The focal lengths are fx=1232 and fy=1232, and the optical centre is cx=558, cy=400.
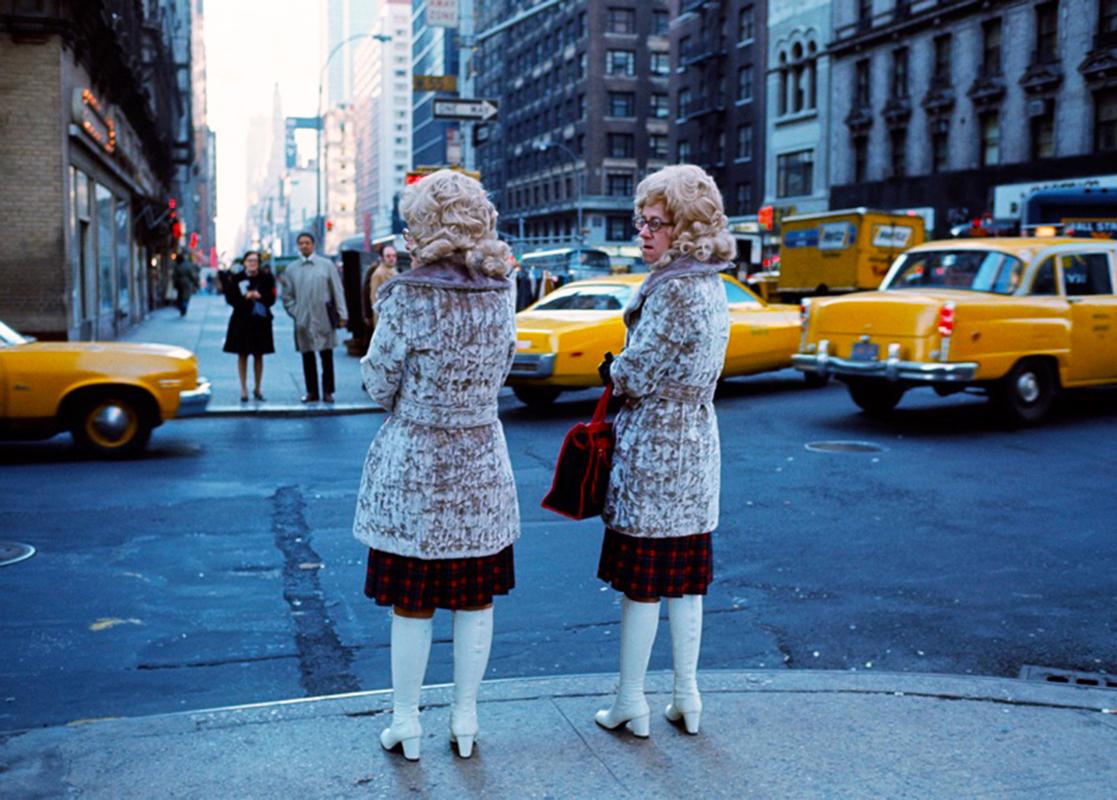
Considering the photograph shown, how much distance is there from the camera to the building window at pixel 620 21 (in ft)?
289

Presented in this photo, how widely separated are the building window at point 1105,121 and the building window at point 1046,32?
2.43 meters

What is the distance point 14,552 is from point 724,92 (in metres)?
60.8

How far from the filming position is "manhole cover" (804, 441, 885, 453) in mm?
10977

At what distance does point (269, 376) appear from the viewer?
1798cm

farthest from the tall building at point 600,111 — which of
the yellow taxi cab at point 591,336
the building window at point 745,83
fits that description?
the yellow taxi cab at point 591,336

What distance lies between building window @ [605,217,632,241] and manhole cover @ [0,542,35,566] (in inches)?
3284

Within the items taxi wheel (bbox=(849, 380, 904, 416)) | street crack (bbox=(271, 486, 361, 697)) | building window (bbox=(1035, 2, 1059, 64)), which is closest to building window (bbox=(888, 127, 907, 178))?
building window (bbox=(1035, 2, 1059, 64))

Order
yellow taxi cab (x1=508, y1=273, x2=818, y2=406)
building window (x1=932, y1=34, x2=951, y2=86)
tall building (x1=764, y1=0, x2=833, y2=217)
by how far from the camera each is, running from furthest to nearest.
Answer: tall building (x1=764, y1=0, x2=833, y2=217) → building window (x1=932, y1=34, x2=951, y2=86) → yellow taxi cab (x1=508, y1=273, x2=818, y2=406)

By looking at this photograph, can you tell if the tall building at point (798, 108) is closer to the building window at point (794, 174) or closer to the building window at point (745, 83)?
the building window at point (794, 174)

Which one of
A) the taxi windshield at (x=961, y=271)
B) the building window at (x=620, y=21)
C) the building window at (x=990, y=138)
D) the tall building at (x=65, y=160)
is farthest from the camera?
the building window at (x=620, y=21)

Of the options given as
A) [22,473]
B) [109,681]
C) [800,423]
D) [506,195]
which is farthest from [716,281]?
[506,195]

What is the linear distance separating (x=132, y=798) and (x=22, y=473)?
7095 mm

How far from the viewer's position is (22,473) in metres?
9.94

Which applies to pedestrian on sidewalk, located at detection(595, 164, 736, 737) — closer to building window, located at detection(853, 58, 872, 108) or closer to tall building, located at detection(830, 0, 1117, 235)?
tall building, located at detection(830, 0, 1117, 235)
